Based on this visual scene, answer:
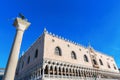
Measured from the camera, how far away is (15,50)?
25.0ft

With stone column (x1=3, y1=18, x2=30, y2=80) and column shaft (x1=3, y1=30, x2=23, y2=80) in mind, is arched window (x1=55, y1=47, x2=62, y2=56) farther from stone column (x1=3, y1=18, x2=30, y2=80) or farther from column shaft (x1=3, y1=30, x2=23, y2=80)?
column shaft (x1=3, y1=30, x2=23, y2=80)

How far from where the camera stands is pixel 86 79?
1936 cm

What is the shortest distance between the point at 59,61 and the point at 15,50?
1116 cm

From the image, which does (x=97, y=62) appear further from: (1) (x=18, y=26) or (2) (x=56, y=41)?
(1) (x=18, y=26)

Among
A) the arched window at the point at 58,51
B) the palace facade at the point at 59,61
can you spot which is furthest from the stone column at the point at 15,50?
the arched window at the point at 58,51

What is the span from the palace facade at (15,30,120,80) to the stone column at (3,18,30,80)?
7655mm

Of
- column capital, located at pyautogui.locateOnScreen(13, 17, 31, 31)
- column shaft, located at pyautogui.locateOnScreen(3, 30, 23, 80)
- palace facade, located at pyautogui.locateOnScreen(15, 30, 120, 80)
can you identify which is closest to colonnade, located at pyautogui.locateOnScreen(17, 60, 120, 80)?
palace facade, located at pyautogui.locateOnScreen(15, 30, 120, 80)

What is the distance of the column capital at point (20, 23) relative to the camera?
837 centimetres

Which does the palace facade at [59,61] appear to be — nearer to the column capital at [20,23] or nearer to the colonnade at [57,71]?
the colonnade at [57,71]

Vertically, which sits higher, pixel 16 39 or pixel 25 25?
pixel 25 25

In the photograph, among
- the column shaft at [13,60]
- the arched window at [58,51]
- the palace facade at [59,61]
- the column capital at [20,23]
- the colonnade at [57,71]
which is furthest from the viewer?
the arched window at [58,51]

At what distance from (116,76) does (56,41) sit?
2120cm

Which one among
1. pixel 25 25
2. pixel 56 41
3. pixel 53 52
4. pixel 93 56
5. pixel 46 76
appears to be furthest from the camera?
pixel 93 56

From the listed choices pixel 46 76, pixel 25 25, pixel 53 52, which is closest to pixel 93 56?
pixel 53 52
